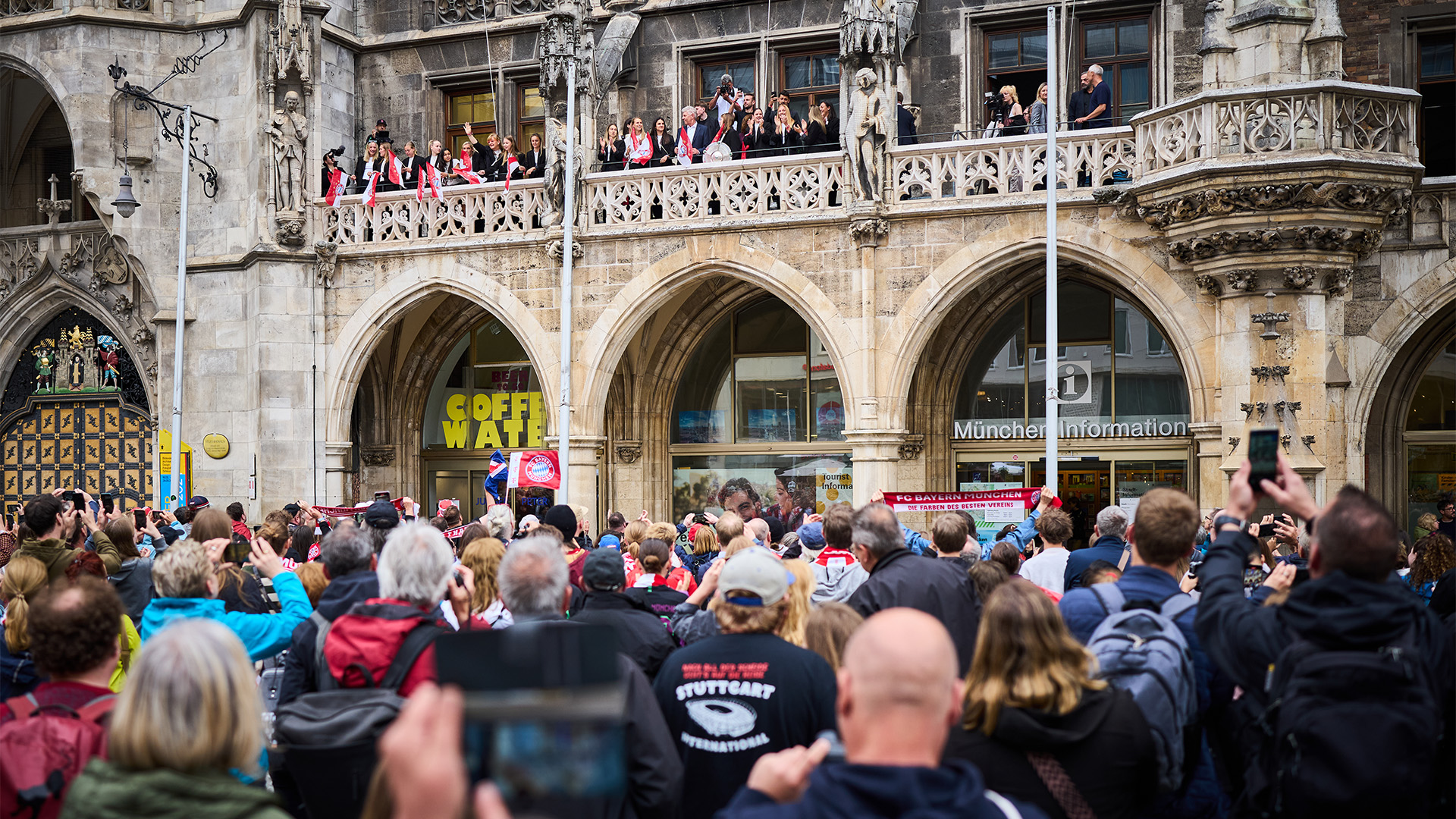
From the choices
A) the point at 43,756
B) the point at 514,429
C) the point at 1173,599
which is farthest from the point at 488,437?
the point at 43,756

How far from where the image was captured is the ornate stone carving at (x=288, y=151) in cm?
1834

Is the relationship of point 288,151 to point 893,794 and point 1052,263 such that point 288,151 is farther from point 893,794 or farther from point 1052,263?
point 893,794

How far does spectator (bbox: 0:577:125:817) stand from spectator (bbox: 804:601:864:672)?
1.93 m

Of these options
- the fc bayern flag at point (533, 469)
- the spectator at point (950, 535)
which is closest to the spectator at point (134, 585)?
the spectator at point (950, 535)

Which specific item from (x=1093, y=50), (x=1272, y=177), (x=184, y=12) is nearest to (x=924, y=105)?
(x=1093, y=50)

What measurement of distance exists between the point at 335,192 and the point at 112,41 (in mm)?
4377

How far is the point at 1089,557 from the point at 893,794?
192 inches

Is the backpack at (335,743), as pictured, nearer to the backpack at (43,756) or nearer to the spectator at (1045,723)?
the backpack at (43,756)

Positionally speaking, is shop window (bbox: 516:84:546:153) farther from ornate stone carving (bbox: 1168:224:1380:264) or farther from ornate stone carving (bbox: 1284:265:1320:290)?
ornate stone carving (bbox: 1284:265:1320:290)

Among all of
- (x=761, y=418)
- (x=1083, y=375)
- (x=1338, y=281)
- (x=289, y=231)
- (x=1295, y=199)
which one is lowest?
(x=761, y=418)

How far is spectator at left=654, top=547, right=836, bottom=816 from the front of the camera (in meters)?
3.68

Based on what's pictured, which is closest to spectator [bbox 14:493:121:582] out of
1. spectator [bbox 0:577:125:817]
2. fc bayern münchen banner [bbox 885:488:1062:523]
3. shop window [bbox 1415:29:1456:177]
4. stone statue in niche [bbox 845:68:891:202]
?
spectator [bbox 0:577:125:817]

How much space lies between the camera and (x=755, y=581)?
3.79m

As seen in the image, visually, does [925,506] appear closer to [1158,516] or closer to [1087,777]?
[1158,516]
